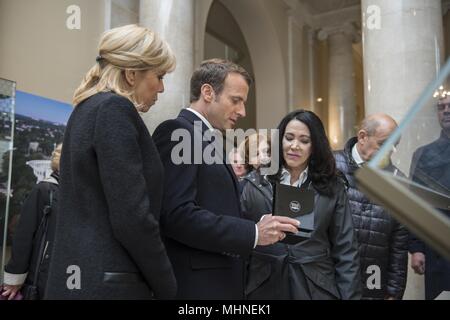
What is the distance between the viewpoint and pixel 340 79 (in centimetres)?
1222

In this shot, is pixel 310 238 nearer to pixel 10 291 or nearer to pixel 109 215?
pixel 109 215

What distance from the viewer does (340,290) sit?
2.38 meters

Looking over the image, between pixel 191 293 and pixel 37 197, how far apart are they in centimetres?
220

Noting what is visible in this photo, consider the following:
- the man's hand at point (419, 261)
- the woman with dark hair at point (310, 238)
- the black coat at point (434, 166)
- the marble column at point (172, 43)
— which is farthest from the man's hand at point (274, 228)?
the marble column at point (172, 43)

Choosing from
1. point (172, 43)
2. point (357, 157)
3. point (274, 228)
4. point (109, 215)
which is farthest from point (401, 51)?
point (109, 215)

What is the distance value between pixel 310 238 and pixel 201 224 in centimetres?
84

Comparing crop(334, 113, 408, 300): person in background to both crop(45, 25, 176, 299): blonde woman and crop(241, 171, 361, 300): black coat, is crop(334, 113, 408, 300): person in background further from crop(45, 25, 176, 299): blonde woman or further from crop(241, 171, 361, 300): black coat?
crop(45, 25, 176, 299): blonde woman

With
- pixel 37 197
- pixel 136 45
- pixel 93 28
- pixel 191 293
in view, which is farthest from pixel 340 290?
pixel 93 28

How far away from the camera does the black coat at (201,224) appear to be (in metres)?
1.86

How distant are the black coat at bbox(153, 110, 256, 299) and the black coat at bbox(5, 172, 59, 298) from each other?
6.29 feet

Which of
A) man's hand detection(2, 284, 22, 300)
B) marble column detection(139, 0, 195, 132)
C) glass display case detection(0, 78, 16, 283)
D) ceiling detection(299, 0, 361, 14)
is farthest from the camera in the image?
ceiling detection(299, 0, 361, 14)

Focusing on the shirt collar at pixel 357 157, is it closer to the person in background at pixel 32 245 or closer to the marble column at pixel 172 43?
the person in background at pixel 32 245

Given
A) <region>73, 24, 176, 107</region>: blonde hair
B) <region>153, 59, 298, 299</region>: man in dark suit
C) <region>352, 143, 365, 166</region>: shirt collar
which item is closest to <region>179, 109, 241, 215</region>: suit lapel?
<region>153, 59, 298, 299</region>: man in dark suit

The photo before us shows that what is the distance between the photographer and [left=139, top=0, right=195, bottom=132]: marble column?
5.55m
